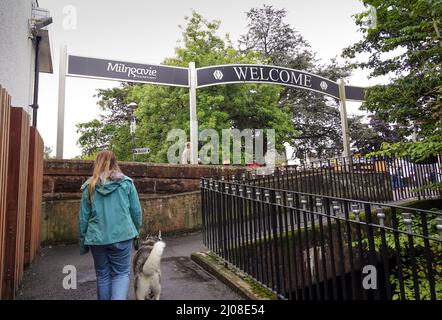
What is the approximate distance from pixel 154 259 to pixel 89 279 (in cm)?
183

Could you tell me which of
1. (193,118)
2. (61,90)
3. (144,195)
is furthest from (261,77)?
(61,90)

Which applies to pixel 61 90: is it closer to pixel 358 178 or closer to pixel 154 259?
pixel 154 259

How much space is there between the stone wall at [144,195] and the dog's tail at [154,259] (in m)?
3.88

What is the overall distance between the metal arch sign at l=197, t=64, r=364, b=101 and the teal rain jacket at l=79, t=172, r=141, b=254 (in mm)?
7621

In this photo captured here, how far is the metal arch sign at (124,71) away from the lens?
28.2 feet

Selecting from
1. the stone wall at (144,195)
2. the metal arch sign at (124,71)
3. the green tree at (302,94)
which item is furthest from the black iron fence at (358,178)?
the green tree at (302,94)

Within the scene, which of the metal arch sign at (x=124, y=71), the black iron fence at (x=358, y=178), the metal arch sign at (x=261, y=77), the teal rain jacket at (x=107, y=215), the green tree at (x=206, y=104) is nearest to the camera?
the teal rain jacket at (x=107, y=215)

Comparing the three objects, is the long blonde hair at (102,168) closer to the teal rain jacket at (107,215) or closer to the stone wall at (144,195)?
the teal rain jacket at (107,215)

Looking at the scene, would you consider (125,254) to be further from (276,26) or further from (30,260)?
(276,26)

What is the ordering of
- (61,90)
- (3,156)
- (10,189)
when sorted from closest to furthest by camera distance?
(3,156) → (10,189) → (61,90)

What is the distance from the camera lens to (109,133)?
21516 mm

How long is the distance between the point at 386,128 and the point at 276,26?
12.4 meters

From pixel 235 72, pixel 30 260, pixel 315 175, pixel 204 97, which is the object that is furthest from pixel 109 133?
pixel 30 260

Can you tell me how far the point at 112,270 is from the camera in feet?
10.4
